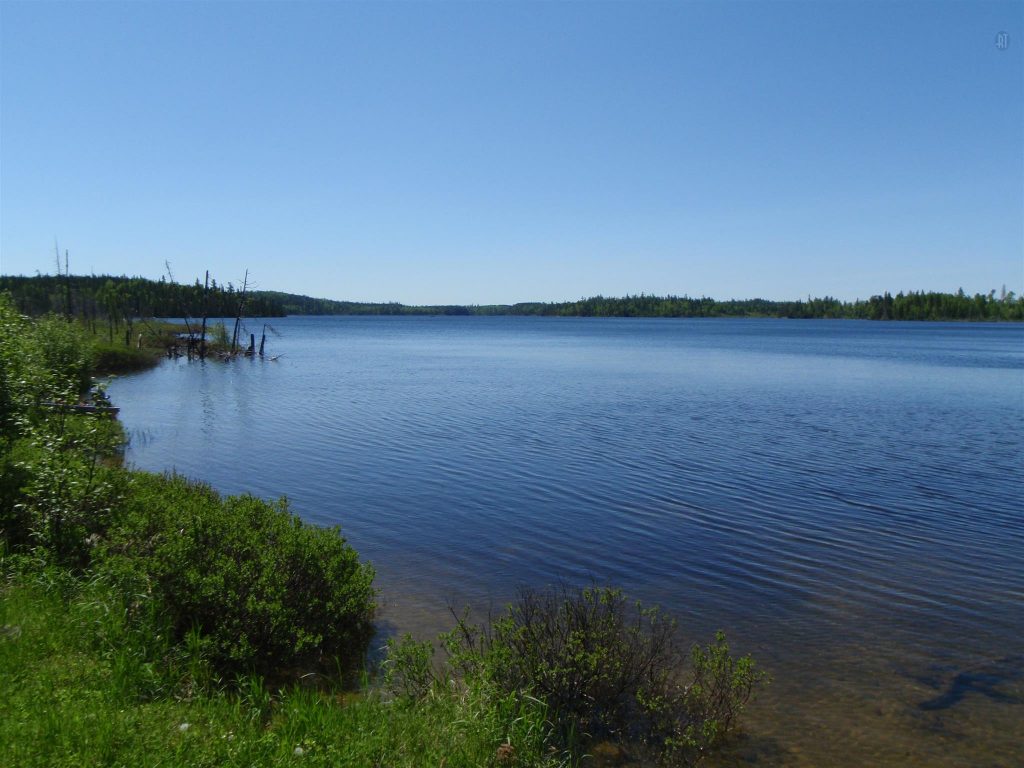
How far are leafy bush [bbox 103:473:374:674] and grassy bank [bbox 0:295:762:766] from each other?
0.02 meters

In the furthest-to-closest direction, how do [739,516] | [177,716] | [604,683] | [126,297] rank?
[126,297] < [739,516] < [604,683] < [177,716]

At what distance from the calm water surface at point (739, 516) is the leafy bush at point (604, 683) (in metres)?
0.51

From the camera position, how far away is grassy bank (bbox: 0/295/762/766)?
528 cm

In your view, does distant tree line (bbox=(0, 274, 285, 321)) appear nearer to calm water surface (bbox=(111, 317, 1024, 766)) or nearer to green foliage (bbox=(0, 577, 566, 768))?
calm water surface (bbox=(111, 317, 1024, 766))

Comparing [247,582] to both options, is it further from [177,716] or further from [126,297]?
[126,297]

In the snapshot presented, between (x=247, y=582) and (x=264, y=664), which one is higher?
(x=247, y=582)

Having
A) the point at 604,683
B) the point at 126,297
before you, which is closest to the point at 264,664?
the point at 604,683

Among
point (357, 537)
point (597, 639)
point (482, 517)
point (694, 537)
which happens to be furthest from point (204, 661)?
point (694, 537)

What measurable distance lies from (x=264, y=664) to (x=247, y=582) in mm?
847

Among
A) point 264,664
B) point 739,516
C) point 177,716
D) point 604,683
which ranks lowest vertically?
point 739,516

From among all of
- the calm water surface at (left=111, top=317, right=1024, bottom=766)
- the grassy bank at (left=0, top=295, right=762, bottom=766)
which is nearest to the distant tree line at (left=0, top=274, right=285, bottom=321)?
the calm water surface at (left=111, top=317, right=1024, bottom=766)

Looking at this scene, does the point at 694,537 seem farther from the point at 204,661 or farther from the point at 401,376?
the point at 401,376

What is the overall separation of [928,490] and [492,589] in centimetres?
1176

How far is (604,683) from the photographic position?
671cm
